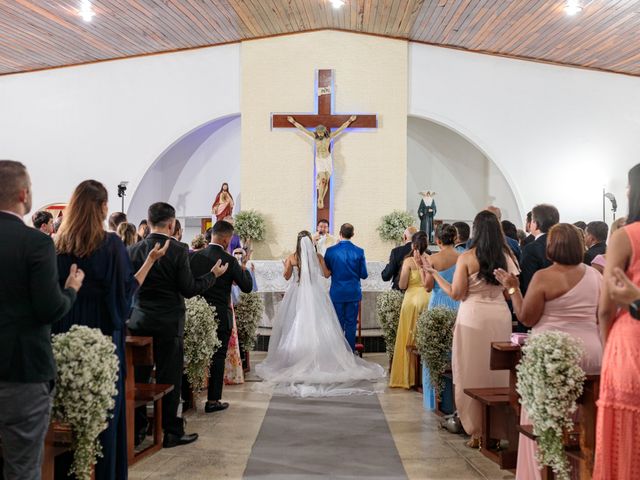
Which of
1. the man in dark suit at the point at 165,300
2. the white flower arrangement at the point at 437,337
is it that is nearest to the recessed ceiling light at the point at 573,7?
the white flower arrangement at the point at 437,337

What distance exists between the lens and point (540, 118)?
11.6m

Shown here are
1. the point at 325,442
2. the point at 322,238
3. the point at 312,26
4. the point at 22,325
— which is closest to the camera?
the point at 22,325

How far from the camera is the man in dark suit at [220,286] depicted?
18.3 feet

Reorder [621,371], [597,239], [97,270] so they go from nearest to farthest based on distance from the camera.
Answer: [621,371]
[97,270]
[597,239]

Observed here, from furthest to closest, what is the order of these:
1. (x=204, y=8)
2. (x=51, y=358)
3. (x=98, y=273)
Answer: (x=204, y=8)
(x=98, y=273)
(x=51, y=358)

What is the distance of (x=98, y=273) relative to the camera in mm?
3385

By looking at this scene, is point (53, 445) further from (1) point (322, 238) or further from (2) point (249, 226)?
(2) point (249, 226)

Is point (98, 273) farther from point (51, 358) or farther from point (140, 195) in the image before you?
point (140, 195)

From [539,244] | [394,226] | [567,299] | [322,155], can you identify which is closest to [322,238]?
[394,226]

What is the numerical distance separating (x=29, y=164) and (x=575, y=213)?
31.5 ft

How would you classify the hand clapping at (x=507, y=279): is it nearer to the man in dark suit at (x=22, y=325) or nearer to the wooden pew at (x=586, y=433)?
the wooden pew at (x=586, y=433)

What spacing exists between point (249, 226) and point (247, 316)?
14.7ft

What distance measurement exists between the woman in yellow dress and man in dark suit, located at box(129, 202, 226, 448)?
93.2 inches

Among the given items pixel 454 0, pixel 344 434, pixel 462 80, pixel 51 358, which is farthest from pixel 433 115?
pixel 51 358
